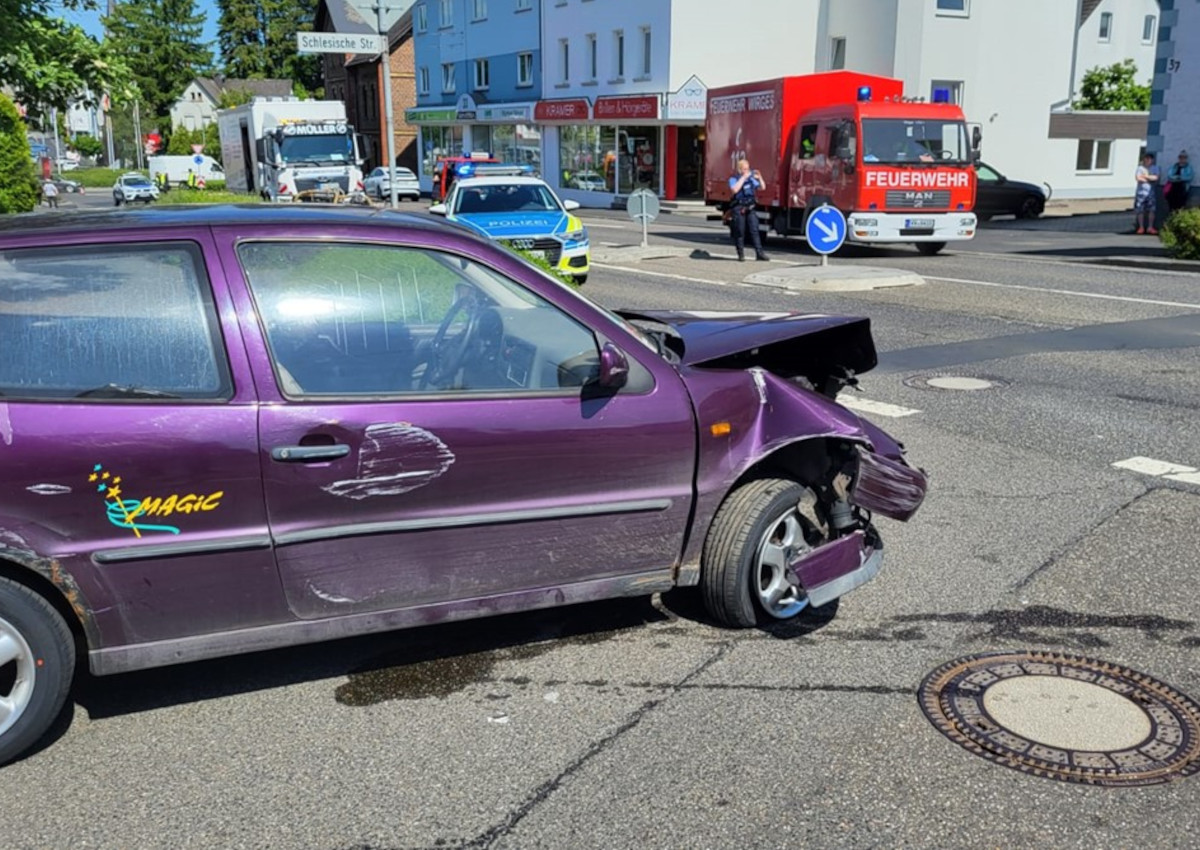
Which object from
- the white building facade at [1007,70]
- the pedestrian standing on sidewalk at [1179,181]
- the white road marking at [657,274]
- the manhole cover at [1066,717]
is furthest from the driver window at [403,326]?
the white building facade at [1007,70]

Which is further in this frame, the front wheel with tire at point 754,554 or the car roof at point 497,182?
the car roof at point 497,182

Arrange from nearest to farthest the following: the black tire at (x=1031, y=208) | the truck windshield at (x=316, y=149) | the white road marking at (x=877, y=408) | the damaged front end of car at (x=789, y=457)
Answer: the damaged front end of car at (x=789, y=457) < the white road marking at (x=877, y=408) < the truck windshield at (x=316, y=149) < the black tire at (x=1031, y=208)

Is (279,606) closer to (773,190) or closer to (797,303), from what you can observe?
(797,303)

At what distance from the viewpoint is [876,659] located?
4.23 m

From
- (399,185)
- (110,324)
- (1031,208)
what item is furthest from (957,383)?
(399,185)

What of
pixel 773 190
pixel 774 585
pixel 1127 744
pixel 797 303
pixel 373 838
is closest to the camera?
pixel 373 838

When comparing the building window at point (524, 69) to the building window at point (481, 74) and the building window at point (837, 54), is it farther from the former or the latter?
the building window at point (837, 54)

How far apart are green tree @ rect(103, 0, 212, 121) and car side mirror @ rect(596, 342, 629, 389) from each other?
11262 centimetres

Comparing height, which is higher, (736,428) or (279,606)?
(736,428)

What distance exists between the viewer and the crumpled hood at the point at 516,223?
1572 cm

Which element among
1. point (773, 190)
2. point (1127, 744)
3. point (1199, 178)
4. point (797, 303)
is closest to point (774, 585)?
point (1127, 744)

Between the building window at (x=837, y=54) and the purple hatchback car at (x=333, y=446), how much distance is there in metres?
40.2

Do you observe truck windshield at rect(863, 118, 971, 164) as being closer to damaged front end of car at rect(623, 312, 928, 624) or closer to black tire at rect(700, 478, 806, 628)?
damaged front end of car at rect(623, 312, 928, 624)

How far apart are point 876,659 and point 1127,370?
6589 mm
